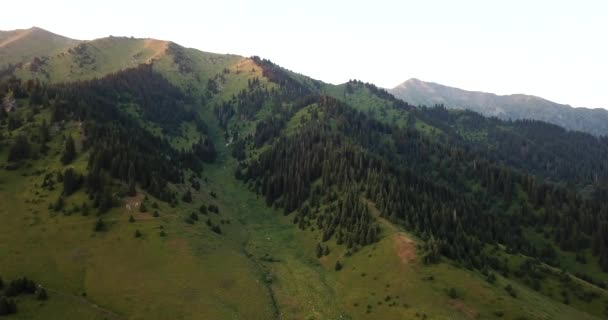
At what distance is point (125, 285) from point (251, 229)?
222 ft

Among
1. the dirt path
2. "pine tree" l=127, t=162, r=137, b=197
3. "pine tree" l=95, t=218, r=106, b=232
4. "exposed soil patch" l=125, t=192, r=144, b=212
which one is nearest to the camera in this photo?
the dirt path

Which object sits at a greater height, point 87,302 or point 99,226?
point 99,226

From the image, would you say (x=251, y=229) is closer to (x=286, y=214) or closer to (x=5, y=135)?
(x=286, y=214)

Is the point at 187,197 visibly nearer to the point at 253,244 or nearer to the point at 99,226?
the point at 253,244

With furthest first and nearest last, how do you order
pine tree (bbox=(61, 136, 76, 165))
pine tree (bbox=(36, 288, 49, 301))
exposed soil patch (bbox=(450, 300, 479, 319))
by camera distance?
pine tree (bbox=(61, 136, 76, 165)) → exposed soil patch (bbox=(450, 300, 479, 319)) → pine tree (bbox=(36, 288, 49, 301))

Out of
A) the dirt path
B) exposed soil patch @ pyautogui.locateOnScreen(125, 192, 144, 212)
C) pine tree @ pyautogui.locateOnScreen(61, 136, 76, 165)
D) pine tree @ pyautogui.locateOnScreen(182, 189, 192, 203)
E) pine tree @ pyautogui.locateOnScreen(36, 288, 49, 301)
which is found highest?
pine tree @ pyautogui.locateOnScreen(61, 136, 76, 165)

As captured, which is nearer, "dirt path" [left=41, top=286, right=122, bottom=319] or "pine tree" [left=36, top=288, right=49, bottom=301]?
"dirt path" [left=41, top=286, right=122, bottom=319]

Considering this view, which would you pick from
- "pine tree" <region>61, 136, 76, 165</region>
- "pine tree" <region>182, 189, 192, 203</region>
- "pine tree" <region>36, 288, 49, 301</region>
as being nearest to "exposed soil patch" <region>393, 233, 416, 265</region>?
"pine tree" <region>182, 189, 192, 203</region>

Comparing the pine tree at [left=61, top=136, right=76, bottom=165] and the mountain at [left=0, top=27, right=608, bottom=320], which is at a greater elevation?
the pine tree at [left=61, top=136, right=76, bottom=165]

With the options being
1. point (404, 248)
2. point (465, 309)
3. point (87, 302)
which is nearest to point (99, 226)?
point (87, 302)

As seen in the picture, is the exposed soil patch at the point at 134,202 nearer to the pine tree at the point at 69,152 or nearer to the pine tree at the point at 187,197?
the pine tree at the point at 187,197

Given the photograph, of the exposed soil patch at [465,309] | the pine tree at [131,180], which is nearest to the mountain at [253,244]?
the exposed soil patch at [465,309]

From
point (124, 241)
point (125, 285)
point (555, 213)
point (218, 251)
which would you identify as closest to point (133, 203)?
point (124, 241)

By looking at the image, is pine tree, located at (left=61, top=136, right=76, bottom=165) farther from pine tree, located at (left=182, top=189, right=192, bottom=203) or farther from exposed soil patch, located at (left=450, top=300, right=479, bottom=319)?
exposed soil patch, located at (left=450, top=300, right=479, bottom=319)
